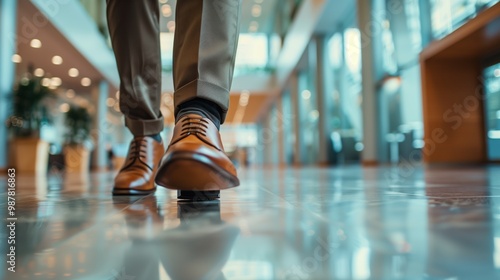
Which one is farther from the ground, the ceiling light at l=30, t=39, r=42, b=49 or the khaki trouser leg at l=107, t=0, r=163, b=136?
the ceiling light at l=30, t=39, r=42, b=49

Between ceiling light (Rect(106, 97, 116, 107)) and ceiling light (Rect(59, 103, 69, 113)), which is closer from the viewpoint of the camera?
ceiling light (Rect(106, 97, 116, 107))

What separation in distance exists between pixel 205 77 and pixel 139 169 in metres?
0.36

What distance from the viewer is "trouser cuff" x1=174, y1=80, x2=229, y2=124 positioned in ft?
2.31

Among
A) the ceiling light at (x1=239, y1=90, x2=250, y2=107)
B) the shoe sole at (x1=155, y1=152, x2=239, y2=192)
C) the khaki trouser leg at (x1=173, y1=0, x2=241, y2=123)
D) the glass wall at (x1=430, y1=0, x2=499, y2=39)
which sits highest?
the ceiling light at (x1=239, y1=90, x2=250, y2=107)

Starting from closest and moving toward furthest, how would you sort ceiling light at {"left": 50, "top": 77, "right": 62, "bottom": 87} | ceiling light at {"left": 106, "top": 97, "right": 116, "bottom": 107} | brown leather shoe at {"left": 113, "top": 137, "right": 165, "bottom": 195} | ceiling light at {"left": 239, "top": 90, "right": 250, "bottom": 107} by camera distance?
brown leather shoe at {"left": 113, "top": 137, "right": 165, "bottom": 195}, ceiling light at {"left": 50, "top": 77, "right": 62, "bottom": 87}, ceiling light at {"left": 239, "top": 90, "right": 250, "bottom": 107}, ceiling light at {"left": 106, "top": 97, "right": 116, "bottom": 107}

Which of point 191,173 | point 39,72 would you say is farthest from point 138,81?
point 39,72

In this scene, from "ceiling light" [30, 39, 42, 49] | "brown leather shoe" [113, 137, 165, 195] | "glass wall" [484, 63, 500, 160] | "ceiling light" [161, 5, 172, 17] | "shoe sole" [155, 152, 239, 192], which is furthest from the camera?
"ceiling light" [161, 5, 172, 17]

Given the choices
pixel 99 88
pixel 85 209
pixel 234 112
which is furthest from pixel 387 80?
pixel 234 112

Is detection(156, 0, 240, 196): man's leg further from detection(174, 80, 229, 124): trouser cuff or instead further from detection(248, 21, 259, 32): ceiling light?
detection(248, 21, 259, 32): ceiling light

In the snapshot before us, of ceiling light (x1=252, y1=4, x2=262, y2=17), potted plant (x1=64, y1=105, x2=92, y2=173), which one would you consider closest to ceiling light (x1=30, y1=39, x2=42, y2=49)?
potted plant (x1=64, y1=105, x2=92, y2=173)

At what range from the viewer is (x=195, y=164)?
0.59 metres

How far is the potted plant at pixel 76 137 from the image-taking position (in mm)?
8266

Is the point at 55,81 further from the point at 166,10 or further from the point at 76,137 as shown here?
the point at 166,10

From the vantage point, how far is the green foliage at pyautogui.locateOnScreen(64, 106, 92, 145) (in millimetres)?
8258
